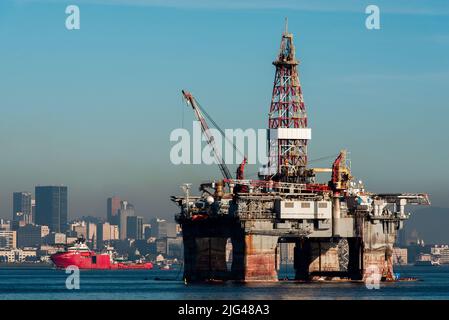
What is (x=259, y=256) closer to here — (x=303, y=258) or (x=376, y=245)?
(x=376, y=245)

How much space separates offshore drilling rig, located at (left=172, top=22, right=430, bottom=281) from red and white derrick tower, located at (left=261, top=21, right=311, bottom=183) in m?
0.13

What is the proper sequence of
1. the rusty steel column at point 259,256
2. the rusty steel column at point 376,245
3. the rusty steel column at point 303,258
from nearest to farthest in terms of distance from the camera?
the rusty steel column at point 259,256, the rusty steel column at point 376,245, the rusty steel column at point 303,258

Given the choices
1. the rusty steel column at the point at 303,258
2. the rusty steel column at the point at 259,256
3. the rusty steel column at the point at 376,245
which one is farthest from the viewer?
the rusty steel column at the point at 303,258

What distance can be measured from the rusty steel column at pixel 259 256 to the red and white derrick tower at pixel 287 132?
51.4 ft

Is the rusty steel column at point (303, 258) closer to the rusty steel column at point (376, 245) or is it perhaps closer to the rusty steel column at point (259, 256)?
the rusty steel column at point (376, 245)

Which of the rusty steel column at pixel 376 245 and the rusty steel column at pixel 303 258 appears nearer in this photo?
the rusty steel column at pixel 376 245

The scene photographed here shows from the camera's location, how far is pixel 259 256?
136 m

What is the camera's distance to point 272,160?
153 m

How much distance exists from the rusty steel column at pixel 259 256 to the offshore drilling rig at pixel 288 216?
0.37 feet

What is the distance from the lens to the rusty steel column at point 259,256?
136 metres

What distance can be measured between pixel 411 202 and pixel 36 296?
52.0 m
